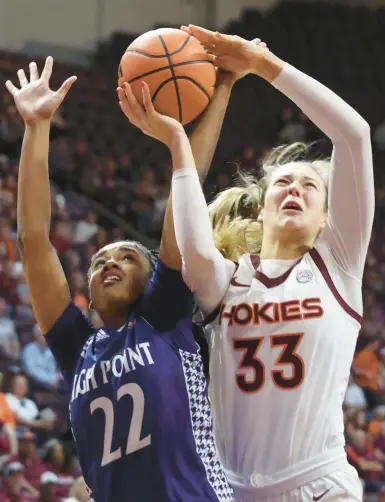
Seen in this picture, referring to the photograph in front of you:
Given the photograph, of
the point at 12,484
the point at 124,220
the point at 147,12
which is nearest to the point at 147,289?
the point at 12,484

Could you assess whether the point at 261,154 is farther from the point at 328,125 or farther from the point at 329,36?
the point at 328,125

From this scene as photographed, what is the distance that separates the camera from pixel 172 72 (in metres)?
2.76

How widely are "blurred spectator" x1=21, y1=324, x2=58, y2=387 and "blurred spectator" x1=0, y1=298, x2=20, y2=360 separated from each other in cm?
7

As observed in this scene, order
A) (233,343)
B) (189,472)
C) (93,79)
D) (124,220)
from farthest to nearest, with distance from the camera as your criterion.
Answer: (93,79) < (124,220) < (233,343) < (189,472)

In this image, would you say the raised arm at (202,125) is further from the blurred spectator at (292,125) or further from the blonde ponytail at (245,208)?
→ the blurred spectator at (292,125)

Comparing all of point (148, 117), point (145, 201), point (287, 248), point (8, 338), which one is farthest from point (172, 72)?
point (145, 201)

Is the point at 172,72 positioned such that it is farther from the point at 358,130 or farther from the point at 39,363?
the point at 39,363

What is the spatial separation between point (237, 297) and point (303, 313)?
218 millimetres

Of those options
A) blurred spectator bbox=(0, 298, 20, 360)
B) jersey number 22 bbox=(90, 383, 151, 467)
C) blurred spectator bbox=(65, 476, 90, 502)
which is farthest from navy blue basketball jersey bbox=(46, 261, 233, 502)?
blurred spectator bbox=(0, 298, 20, 360)

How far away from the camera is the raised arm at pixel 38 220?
2900mm

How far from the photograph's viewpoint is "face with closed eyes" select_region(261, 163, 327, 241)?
2873 mm

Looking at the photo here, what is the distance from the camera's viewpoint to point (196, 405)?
105 inches

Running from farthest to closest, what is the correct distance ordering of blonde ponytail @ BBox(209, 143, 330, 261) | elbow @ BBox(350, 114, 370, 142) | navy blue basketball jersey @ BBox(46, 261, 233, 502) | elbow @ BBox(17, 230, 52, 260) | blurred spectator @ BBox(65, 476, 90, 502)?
1. blurred spectator @ BBox(65, 476, 90, 502)
2. blonde ponytail @ BBox(209, 143, 330, 261)
3. elbow @ BBox(17, 230, 52, 260)
4. elbow @ BBox(350, 114, 370, 142)
5. navy blue basketball jersey @ BBox(46, 261, 233, 502)

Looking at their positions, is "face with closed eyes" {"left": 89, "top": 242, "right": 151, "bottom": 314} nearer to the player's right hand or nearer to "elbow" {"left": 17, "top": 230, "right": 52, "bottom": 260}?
"elbow" {"left": 17, "top": 230, "right": 52, "bottom": 260}
